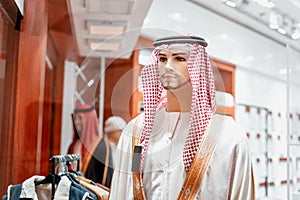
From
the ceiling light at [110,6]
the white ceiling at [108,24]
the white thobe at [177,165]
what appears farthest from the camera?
the ceiling light at [110,6]

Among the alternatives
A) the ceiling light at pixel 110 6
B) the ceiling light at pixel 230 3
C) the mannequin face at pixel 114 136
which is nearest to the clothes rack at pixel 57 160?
the mannequin face at pixel 114 136

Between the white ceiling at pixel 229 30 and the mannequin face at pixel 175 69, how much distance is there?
0.62 ft

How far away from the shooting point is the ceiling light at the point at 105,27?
1.46 metres

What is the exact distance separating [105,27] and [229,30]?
48 centimetres

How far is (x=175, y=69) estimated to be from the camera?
3.34 feet

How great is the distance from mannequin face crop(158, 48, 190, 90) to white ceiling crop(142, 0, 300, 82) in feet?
0.62

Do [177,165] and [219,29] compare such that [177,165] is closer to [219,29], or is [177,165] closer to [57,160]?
[57,160]

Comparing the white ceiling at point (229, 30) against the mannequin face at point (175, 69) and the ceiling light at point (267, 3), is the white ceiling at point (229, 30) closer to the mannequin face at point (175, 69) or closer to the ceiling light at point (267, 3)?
the ceiling light at point (267, 3)

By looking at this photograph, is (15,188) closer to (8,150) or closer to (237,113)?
(8,150)

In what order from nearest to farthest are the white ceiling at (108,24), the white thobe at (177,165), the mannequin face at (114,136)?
the white thobe at (177,165) → the mannequin face at (114,136) → the white ceiling at (108,24)

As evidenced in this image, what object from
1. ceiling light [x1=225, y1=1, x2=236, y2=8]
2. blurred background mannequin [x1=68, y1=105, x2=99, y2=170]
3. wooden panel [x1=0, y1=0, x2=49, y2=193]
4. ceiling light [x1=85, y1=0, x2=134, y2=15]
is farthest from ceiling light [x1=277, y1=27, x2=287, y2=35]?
wooden panel [x1=0, y1=0, x2=49, y2=193]

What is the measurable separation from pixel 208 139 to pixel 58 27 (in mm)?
1087

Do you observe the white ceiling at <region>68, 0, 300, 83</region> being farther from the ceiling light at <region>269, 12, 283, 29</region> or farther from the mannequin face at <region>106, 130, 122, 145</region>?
the mannequin face at <region>106, 130, 122, 145</region>

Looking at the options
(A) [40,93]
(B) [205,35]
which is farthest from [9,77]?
(B) [205,35]
